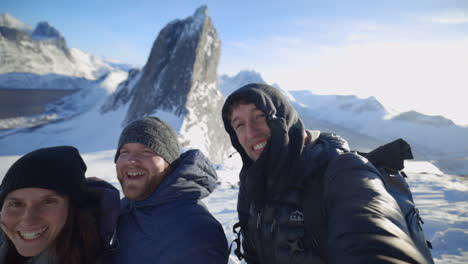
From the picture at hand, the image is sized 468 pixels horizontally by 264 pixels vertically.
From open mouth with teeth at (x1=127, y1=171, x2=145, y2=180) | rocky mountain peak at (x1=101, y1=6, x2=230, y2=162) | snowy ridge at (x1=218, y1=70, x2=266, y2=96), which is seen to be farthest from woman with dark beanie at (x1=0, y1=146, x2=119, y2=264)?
snowy ridge at (x1=218, y1=70, x2=266, y2=96)

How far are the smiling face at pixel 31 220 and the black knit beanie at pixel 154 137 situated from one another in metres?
0.73

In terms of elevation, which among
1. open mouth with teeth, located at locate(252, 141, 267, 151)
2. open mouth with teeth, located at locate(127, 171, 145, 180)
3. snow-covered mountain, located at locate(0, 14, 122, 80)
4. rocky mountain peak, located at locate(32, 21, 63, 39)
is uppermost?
rocky mountain peak, located at locate(32, 21, 63, 39)

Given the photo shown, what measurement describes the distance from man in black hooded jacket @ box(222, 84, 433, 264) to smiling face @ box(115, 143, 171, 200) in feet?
2.71

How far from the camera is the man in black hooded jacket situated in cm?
112

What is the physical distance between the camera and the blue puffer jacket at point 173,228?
1.66m

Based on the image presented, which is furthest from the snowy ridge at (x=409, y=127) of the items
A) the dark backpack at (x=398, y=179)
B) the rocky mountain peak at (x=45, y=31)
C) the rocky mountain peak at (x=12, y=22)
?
the rocky mountain peak at (x=12, y=22)

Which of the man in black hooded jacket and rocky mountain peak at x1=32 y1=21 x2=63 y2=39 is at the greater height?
rocky mountain peak at x1=32 y1=21 x2=63 y2=39

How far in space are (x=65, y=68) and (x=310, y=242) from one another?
92429 mm

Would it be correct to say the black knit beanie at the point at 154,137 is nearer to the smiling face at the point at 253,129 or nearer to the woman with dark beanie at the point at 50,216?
the woman with dark beanie at the point at 50,216

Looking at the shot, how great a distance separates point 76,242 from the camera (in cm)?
177

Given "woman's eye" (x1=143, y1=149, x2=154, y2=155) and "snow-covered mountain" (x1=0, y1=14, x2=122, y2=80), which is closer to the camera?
"woman's eye" (x1=143, y1=149, x2=154, y2=155)

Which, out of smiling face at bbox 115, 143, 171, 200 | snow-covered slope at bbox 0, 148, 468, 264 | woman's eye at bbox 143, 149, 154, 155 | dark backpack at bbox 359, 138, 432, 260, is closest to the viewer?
dark backpack at bbox 359, 138, 432, 260

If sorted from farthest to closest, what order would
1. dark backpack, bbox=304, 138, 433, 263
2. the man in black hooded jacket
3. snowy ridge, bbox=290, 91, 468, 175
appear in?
snowy ridge, bbox=290, 91, 468, 175, dark backpack, bbox=304, 138, 433, 263, the man in black hooded jacket

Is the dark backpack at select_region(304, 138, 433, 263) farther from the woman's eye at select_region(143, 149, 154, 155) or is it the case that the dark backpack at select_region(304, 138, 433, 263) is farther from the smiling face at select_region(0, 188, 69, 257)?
the smiling face at select_region(0, 188, 69, 257)
